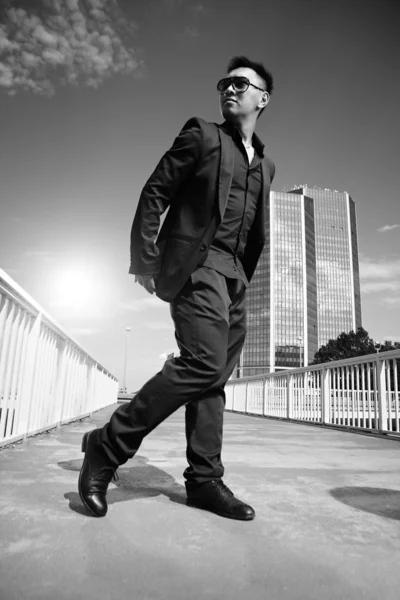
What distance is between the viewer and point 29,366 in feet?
11.5

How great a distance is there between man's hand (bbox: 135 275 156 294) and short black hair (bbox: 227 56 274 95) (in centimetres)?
113

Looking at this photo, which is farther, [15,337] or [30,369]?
[30,369]

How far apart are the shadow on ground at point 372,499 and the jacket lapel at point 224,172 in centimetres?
132

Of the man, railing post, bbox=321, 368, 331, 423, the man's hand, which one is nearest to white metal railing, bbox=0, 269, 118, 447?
the man's hand

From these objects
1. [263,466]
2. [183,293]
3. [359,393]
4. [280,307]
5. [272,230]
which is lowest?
[263,466]

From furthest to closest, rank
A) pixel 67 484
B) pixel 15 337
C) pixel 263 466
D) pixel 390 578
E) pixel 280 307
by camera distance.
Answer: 1. pixel 280 307
2. pixel 15 337
3. pixel 263 466
4. pixel 67 484
5. pixel 390 578

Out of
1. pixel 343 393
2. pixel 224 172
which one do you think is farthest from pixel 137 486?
pixel 343 393

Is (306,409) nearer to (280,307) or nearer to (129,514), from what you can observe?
(129,514)

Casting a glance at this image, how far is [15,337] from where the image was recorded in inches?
126

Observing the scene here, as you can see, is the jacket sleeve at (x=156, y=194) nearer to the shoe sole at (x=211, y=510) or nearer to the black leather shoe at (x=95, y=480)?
the black leather shoe at (x=95, y=480)

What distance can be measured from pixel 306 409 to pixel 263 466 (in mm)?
5425

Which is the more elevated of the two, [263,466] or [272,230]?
[272,230]

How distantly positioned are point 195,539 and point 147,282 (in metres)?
0.98

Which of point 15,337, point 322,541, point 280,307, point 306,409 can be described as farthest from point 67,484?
point 280,307
